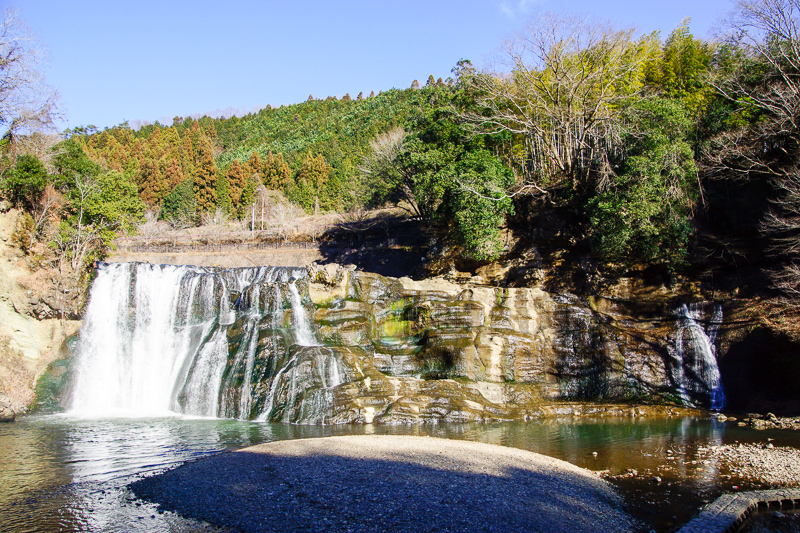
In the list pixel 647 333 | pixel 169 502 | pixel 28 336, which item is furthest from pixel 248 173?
pixel 169 502

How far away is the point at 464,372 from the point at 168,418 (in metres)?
11.4

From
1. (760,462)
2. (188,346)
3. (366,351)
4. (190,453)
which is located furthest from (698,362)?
(188,346)

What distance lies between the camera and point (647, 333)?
2186 centimetres

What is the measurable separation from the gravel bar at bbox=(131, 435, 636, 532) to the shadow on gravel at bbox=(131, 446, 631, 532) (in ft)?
0.06

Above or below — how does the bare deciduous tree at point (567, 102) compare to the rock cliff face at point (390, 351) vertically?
above

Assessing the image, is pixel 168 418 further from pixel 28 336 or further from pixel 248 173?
pixel 248 173

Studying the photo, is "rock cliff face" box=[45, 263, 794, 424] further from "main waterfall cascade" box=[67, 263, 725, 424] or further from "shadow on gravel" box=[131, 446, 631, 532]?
"shadow on gravel" box=[131, 446, 631, 532]

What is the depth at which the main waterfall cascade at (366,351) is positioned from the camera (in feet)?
62.2

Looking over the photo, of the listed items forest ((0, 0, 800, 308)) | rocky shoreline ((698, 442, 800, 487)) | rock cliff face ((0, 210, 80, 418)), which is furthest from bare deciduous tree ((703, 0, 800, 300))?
rock cliff face ((0, 210, 80, 418))

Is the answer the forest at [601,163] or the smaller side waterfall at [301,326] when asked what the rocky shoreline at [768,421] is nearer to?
the forest at [601,163]

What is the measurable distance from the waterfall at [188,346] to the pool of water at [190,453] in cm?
169

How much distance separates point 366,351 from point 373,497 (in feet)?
38.8

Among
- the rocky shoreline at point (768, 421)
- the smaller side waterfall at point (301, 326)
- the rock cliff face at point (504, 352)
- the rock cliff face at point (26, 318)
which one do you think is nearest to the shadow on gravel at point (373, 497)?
the rock cliff face at point (504, 352)

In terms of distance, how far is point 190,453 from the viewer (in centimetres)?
1305
